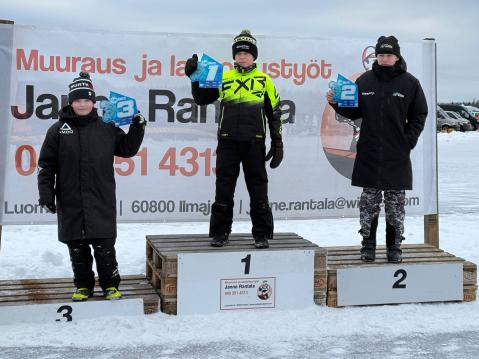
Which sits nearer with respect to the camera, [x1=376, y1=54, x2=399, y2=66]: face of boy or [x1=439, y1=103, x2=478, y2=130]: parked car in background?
[x1=376, y1=54, x2=399, y2=66]: face of boy

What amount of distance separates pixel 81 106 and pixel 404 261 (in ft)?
9.25

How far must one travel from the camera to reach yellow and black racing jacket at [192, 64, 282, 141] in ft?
17.0

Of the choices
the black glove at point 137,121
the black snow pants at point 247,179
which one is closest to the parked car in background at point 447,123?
the black snow pants at point 247,179

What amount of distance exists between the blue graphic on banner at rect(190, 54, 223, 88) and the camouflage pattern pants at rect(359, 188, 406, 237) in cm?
155

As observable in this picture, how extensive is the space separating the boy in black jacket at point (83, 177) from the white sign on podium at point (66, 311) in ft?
0.23

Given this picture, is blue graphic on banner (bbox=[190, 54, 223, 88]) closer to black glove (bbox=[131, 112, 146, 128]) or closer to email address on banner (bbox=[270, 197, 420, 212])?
black glove (bbox=[131, 112, 146, 128])

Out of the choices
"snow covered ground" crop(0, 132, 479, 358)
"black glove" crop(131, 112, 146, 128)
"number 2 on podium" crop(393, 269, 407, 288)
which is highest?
"black glove" crop(131, 112, 146, 128)

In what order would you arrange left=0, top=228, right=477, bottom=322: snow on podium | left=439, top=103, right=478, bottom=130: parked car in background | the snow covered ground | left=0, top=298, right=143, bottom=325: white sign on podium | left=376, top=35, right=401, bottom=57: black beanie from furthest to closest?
left=439, top=103, right=478, bottom=130: parked car in background → left=376, top=35, right=401, bottom=57: black beanie → left=0, top=228, right=477, bottom=322: snow on podium → left=0, top=298, right=143, bottom=325: white sign on podium → the snow covered ground

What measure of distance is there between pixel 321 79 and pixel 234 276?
232 cm

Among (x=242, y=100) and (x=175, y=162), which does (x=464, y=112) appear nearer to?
(x=175, y=162)

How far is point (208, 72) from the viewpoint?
16.6ft

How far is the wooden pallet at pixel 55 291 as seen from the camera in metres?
4.86

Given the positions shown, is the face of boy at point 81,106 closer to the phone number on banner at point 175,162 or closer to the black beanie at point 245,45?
the black beanie at point 245,45

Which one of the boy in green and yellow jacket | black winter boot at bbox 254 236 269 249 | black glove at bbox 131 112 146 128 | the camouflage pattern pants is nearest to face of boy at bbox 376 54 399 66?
the boy in green and yellow jacket
